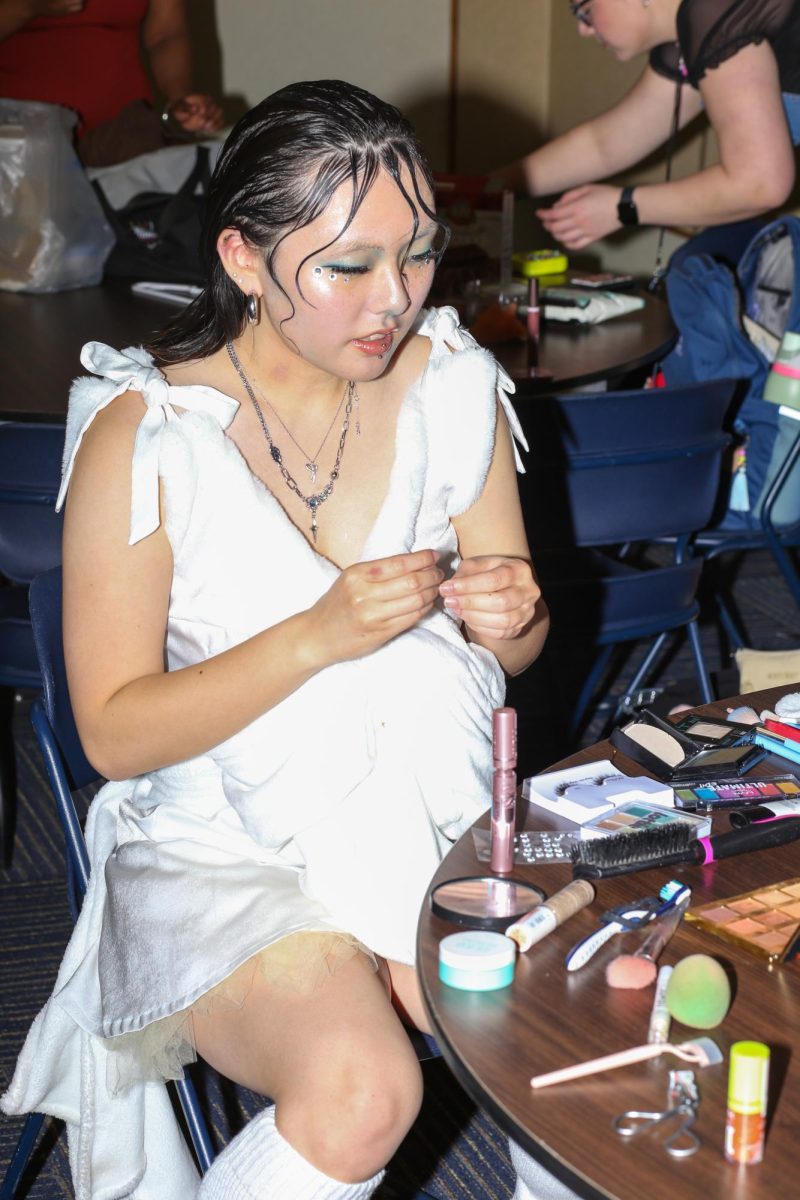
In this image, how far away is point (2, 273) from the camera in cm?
310

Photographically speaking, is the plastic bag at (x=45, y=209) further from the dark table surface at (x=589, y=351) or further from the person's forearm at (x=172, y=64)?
the dark table surface at (x=589, y=351)

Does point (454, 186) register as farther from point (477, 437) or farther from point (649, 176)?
point (649, 176)

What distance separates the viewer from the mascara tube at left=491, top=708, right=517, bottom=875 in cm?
109

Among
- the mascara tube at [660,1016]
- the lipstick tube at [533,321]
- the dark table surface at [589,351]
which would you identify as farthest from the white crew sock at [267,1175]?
the lipstick tube at [533,321]

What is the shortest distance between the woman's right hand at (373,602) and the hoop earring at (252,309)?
1.27 feet

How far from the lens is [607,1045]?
89cm

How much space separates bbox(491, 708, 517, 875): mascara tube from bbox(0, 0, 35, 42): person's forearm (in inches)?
108

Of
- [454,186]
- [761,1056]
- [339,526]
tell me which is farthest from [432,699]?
[454,186]

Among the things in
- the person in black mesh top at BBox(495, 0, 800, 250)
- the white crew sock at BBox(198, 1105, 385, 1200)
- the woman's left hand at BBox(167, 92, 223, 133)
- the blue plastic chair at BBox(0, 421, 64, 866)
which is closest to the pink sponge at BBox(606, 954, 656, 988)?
the white crew sock at BBox(198, 1105, 385, 1200)

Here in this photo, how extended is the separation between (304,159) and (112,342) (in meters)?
1.33

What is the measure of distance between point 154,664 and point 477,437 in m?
0.42

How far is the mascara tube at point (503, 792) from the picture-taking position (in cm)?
109

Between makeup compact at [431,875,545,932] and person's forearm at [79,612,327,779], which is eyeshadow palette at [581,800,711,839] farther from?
person's forearm at [79,612,327,779]

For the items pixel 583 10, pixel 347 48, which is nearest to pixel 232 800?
pixel 583 10
